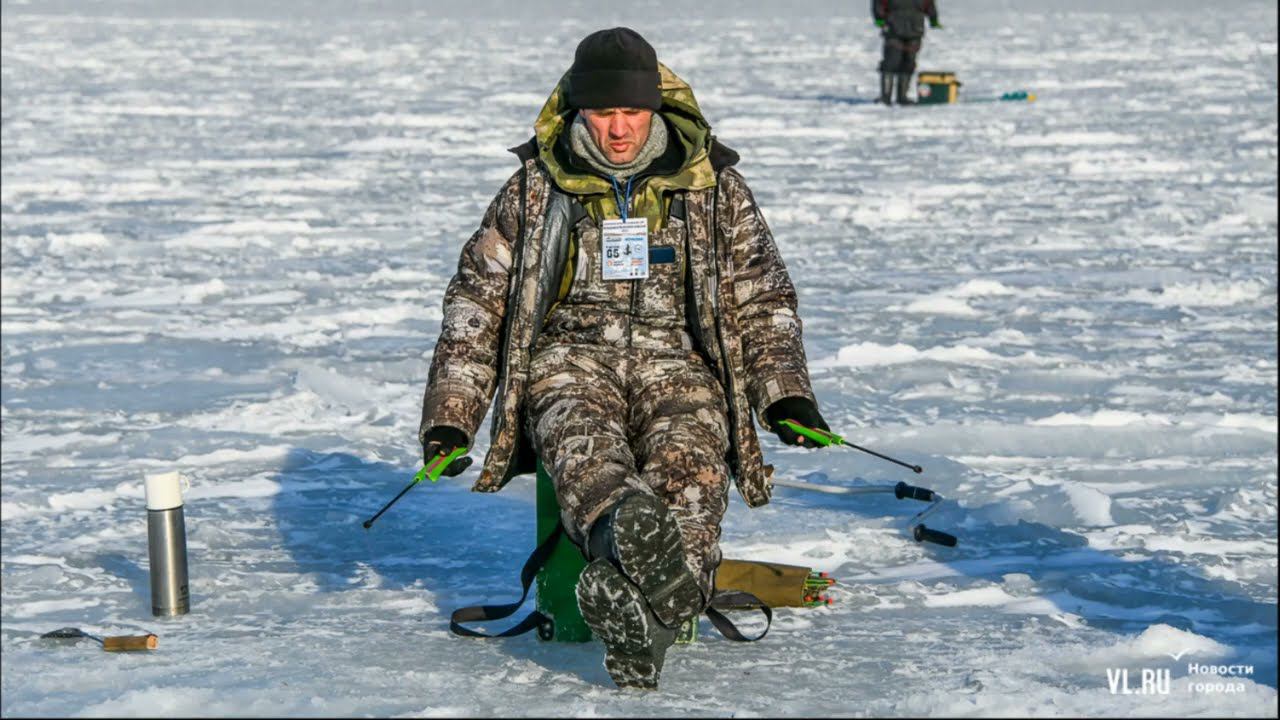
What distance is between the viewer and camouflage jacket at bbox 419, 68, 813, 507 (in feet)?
13.1

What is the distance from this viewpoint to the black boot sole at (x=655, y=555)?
3.42m

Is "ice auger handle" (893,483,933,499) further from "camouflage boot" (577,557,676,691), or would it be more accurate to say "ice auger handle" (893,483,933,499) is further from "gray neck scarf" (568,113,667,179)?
"camouflage boot" (577,557,676,691)

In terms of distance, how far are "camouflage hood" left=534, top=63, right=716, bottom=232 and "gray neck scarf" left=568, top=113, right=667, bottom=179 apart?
0.03 meters

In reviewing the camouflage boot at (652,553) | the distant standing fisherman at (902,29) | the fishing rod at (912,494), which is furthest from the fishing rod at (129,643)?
the distant standing fisherman at (902,29)

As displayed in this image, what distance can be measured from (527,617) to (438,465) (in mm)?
533

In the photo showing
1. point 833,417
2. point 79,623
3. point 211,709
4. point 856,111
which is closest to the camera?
point 211,709

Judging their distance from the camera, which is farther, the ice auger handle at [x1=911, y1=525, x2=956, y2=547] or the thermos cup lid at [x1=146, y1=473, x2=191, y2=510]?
the ice auger handle at [x1=911, y1=525, x2=956, y2=547]

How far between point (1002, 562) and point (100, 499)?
2.82 meters

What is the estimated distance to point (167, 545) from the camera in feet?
13.5

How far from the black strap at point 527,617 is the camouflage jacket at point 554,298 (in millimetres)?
195

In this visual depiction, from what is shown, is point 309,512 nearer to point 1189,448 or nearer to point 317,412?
point 317,412

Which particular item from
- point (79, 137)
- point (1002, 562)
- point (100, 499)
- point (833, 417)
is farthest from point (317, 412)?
point (79, 137)

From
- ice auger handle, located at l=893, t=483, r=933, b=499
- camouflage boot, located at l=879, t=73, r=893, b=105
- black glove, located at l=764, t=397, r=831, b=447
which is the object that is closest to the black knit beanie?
black glove, located at l=764, t=397, r=831, b=447

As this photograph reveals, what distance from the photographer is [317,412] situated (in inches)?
266
